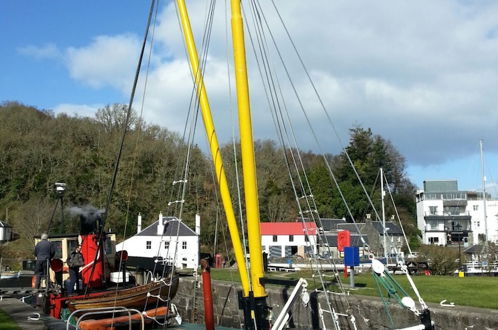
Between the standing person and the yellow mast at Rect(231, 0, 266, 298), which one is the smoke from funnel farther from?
the yellow mast at Rect(231, 0, 266, 298)

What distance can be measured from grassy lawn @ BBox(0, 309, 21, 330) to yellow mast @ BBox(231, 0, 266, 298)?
484cm

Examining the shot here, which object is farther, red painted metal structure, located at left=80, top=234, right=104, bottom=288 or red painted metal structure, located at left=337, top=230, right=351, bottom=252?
red painted metal structure, located at left=337, top=230, right=351, bottom=252

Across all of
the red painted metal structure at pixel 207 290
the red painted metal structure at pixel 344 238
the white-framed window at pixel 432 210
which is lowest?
the red painted metal structure at pixel 207 290

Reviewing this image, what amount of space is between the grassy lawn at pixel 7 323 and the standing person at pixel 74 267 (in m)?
3.02

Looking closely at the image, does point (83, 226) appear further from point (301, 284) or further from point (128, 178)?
point (128, 178)

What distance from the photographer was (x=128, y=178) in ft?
195

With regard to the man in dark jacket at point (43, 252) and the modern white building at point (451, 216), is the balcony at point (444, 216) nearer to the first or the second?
the modern white building at point (451, 216)

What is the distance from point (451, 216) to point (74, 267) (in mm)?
93570

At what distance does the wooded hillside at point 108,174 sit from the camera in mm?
57625

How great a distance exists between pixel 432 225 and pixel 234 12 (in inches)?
3847

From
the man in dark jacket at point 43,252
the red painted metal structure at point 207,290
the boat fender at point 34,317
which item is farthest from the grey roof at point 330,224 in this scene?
the red painted metal structure at point 207,290

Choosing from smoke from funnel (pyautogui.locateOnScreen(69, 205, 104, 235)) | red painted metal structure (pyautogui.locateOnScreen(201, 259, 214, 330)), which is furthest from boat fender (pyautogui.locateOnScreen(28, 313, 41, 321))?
smoke from funnel (pyautogui.locateOnScreen(69, 205, 104, 235))

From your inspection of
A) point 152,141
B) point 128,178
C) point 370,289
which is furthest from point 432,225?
point 370,289

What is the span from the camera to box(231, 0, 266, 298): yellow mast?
8773mm
